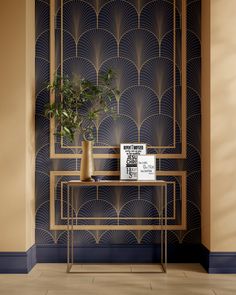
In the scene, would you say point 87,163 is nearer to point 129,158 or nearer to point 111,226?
point 129,158

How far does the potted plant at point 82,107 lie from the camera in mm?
4309

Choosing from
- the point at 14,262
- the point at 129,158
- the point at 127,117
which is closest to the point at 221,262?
the point at 129,158

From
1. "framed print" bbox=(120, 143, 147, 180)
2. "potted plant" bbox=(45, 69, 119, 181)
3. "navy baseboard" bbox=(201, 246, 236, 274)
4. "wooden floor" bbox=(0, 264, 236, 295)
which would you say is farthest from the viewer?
"framed print" bbox=(120, 143, 147, 180)

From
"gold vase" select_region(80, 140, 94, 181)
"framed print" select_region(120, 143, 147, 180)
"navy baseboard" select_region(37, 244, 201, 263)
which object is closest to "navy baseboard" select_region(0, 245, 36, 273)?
"navy baseboard" select_region(37, 244, 201, 263)

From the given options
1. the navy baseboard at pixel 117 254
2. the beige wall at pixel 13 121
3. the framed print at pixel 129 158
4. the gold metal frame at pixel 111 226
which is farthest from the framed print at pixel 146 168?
the beige wall at pixel 13 121

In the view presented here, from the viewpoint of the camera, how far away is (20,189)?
13.8ft

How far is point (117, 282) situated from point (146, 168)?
3.33 feet

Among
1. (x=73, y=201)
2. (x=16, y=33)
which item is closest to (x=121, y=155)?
(x=73, y=201)

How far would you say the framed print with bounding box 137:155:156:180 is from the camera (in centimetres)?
433

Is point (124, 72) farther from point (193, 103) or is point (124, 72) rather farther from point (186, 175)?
point (186, 175)

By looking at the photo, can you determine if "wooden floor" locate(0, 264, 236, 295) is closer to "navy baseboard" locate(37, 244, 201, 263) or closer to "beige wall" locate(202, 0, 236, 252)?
"navy baseboard" locate(37, 244, 201, 263)

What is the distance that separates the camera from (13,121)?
422 centimetres

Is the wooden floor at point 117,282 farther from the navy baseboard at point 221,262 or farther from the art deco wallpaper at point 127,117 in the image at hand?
the art deco wallpaper at point 127,117

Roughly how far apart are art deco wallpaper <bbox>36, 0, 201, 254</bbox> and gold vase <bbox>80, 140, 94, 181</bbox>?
0.30 metres
